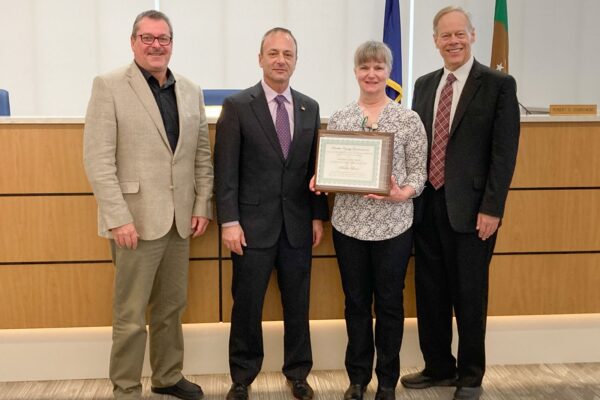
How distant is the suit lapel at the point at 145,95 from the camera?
2357 millimetres

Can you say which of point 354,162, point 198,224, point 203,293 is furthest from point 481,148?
point 203,293

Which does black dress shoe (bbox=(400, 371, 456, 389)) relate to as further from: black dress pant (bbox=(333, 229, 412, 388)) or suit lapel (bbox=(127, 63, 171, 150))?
suit lapel (bbox=(127, 63, 171, 150))

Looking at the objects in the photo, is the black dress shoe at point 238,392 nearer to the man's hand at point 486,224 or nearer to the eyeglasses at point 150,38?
the man's hand at point 486,224

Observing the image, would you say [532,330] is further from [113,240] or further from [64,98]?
[64,98]

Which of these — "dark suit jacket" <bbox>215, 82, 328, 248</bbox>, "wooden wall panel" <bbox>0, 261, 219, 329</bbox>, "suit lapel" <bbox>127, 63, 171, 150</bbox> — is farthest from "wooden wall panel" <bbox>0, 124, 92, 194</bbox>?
→ "dark suit jacket" <bbox>215, 82, 328, 248</bbox>

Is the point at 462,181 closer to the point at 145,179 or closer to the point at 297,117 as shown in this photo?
the point at 297,117

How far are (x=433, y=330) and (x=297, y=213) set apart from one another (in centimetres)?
86

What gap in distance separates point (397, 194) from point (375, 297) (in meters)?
0.48

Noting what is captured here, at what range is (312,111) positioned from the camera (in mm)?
2570

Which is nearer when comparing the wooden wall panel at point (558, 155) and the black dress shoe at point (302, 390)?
the black dress shoe at point (302, 390)

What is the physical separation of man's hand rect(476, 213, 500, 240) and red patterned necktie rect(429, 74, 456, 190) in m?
0.22

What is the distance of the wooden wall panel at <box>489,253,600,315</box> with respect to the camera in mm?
3035

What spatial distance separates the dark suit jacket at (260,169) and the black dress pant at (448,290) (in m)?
0.57

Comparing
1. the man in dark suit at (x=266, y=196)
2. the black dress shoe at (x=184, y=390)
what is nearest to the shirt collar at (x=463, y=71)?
the man in dark suit at (x=266, y=196)
